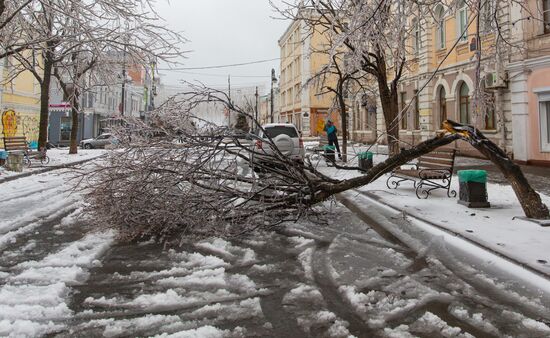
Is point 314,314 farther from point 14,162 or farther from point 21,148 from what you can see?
point 21,148

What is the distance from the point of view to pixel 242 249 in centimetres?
566

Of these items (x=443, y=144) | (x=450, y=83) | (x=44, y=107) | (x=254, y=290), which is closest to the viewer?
(x=254, y=290)

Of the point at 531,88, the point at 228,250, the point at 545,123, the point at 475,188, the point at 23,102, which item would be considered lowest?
the point at 228,250

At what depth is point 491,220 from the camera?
22.5 ft

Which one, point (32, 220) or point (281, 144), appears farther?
point (281, 144)

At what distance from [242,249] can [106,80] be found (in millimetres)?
12466

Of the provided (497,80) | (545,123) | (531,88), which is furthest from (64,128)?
(545,123)

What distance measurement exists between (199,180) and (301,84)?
1847 inches

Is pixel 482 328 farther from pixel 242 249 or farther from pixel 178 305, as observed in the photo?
pixel 242 249

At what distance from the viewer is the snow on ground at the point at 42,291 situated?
337 centimetres

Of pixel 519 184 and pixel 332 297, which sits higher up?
pixel 519 184

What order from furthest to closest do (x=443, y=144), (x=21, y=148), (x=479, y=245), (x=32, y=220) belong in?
(x=21, y=148) → (x=32, y=220) → (x=443, y=144) → (x=479, y=245)

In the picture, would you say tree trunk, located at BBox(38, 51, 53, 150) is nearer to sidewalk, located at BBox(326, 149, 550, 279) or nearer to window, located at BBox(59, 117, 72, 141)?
sidewalk, located at BBox(326, 149, 550, 279)

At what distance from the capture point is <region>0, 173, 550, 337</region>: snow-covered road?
3.39 metres
